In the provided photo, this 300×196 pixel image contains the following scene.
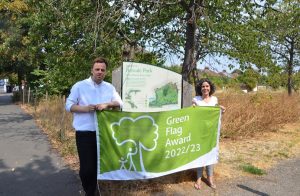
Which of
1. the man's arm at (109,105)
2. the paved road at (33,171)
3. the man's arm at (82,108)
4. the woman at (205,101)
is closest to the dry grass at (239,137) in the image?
the woman at (205,101)

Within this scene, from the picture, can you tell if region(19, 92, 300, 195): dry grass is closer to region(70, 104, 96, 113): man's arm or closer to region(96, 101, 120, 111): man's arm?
region(96, 101, 120, 111): man's arm

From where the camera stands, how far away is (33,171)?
7910 millimetres

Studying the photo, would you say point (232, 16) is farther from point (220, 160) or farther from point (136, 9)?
point (220, 160)

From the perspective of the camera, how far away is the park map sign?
656cm

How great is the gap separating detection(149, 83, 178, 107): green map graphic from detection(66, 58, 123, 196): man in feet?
4.47

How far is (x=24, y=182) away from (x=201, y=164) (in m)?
2.84

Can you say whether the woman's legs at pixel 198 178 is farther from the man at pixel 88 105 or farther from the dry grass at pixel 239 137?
the man at pixel 88 105

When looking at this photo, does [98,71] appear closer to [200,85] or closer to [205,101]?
[200,85]

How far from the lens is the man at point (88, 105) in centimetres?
535

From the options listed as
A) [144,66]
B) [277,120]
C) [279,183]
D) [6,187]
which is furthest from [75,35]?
[277,120]

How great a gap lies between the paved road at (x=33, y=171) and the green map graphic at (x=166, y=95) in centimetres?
176

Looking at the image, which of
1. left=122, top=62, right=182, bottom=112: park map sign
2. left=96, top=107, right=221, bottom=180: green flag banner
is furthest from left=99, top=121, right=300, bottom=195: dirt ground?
left=122, top=62, right=182, bottom=112: park map sign

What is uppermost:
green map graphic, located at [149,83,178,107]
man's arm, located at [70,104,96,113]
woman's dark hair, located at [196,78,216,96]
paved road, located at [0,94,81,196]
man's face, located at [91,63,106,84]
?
man's face, located at [91,63,106,84]

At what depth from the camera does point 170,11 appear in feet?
31.0
